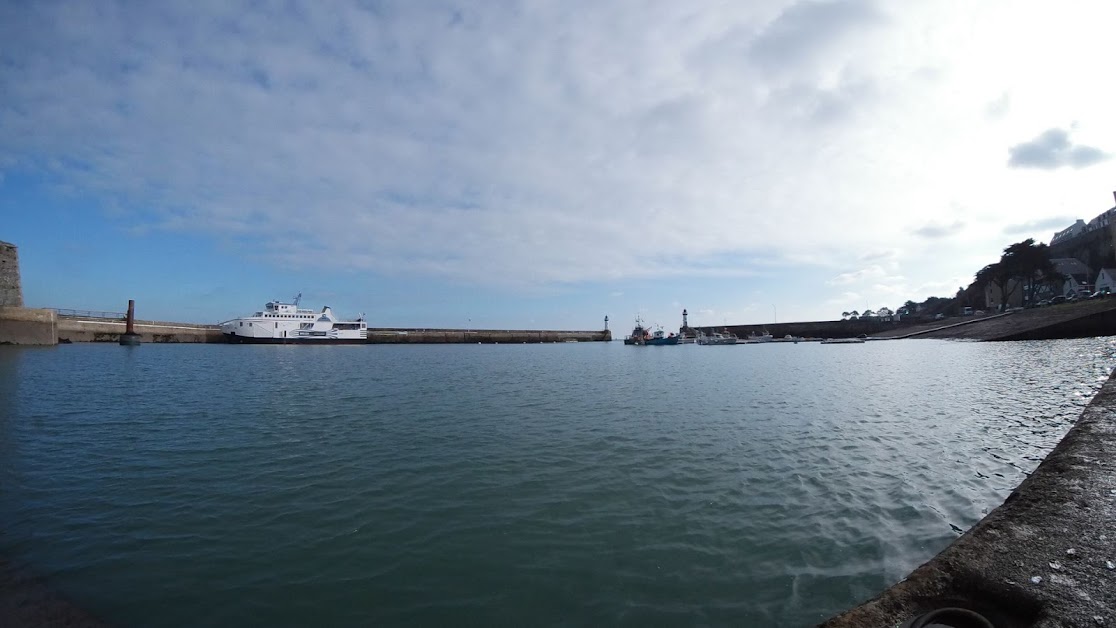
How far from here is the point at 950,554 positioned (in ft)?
15.4

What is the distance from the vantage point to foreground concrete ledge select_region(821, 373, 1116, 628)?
371 centimetres

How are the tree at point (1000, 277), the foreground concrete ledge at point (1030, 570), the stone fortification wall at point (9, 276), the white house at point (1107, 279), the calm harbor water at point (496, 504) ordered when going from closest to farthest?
1. the foreground concrete ledge at point (1030, 570)
2. the calm harbor water at point (496, 504)
3. the stone fortification wall at point (9, 276)
4. the white house at point (1107, 279)
5. the tree at point (1000, 277)

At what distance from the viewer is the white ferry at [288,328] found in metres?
82.2

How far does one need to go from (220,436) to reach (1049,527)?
1691 centimetres

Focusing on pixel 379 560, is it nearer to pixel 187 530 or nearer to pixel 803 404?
pixel 187 530

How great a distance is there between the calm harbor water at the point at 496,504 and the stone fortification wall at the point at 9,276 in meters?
37.0

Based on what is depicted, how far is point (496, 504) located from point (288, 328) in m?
92.7

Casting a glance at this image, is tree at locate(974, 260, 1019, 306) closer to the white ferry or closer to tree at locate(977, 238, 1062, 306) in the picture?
tree at locate(977, 238, 1062, 306)

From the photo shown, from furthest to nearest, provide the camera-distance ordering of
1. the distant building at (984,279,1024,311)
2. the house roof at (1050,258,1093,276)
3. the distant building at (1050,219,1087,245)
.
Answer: the distant building at (1050,219,1087,245) < the distant building at (984,279,1024,311) < the house roof at (1050,258,1093,276)

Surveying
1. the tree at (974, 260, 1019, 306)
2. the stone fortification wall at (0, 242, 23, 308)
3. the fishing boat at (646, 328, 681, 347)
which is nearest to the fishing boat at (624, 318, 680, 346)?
the fishing boat at (646, 328, 681, 347)

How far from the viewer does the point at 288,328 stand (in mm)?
85812

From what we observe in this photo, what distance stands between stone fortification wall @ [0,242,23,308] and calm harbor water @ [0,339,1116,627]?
121 feet

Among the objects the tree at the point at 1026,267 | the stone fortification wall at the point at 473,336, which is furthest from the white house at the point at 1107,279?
the stone fortification wall at the point at 473,336

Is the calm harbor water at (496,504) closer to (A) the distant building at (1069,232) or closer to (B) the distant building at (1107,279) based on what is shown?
(B) the distant building at (1107,279)
